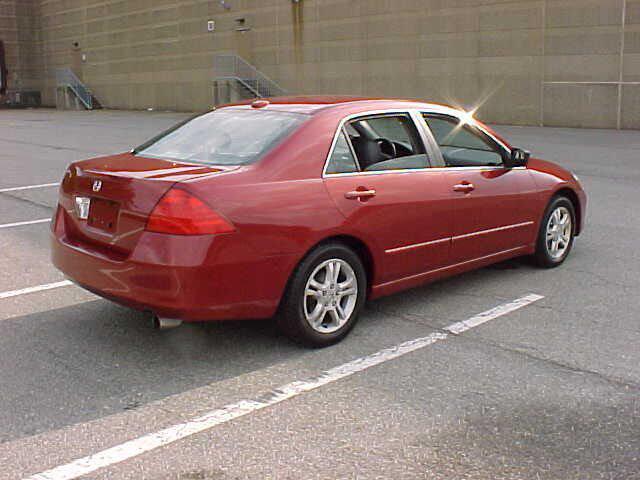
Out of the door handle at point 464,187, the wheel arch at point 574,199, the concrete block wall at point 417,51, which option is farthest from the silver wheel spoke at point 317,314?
the concrete block wall at point 417,51

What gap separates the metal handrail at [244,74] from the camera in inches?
1305

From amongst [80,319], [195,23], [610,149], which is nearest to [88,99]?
[195,23]

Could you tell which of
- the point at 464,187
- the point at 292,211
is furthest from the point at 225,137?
the point at 464,187

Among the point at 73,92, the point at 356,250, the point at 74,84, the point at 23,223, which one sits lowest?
the point at 23,223

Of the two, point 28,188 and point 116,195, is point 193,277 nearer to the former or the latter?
point 116,195

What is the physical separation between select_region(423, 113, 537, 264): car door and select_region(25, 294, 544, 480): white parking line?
735 mm

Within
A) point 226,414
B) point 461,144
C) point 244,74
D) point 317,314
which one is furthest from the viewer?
point 244,74

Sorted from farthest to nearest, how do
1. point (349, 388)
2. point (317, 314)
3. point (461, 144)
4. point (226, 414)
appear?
1. point (461, 144)
2. point (317, 314)
3. point (349, 388)
4. point (226, 414)

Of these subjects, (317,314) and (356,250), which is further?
(356,250)

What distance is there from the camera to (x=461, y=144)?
19.4ft

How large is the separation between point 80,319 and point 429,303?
242cm

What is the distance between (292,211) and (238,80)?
29.8 meters

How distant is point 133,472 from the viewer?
3.33 metres

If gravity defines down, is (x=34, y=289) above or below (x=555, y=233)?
below
